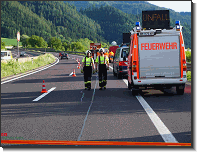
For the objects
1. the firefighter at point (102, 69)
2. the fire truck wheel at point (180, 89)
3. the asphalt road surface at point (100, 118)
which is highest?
the firefighter at point (102, 69)

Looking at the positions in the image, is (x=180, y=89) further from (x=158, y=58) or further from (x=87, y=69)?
(x=87, y=69)

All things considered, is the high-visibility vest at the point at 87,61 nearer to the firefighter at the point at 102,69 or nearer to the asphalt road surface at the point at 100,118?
the firefighter at the point at 102,69

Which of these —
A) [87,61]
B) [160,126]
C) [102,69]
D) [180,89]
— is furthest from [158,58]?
[160,126]

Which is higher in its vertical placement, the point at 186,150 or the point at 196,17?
the point at 196,17

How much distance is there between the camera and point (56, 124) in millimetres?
7699


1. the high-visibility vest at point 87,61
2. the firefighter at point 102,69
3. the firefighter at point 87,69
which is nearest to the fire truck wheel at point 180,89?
the firefighter at point 102,69

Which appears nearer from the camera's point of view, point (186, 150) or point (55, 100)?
point (186, 150)

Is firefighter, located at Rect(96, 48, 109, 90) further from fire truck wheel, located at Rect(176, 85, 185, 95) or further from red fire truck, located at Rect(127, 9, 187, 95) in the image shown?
fire truck wheel, located at Rect(176, 85, 185, 95)

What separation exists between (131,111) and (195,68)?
157 inches

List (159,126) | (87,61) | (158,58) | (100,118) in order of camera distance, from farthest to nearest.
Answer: (87,61) < (158,58) < (100,118) < (159,126)

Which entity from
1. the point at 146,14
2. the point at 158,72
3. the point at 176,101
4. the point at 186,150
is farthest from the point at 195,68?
the point at 146,14

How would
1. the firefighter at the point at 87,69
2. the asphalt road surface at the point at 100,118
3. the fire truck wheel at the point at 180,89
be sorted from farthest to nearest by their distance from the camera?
1. the firefighter at the point at 87,69
2. the fire truck wheel at the point at 180,89
3. the asphalt road surface at the point at 100,118

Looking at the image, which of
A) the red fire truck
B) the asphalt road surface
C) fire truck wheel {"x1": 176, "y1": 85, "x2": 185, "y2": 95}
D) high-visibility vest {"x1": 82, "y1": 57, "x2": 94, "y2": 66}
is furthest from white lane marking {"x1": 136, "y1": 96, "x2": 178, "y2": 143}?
high-visibility vest {"x1": 82, "y1": 57, "x2": 94, "y2": 66}

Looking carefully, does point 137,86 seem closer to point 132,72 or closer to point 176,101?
point 132,72
